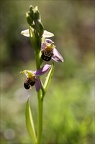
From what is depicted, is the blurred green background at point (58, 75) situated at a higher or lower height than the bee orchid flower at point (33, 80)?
lower

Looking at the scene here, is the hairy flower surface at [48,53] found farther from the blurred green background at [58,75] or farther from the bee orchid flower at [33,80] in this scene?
the blurred green background at [58,75]

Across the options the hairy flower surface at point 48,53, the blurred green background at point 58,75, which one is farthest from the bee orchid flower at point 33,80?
the blurred green background at point 58,75

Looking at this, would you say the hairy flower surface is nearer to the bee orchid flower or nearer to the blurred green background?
the bee orchid flower

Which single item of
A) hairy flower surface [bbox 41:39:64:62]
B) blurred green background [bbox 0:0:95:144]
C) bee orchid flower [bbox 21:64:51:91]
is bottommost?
blurred green background [bbox 0:0:95:144]

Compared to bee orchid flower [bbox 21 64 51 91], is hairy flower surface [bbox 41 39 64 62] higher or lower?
higher

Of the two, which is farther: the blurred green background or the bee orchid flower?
the blurred green background

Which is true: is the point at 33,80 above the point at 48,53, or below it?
below

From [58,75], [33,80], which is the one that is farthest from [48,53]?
[58,75]

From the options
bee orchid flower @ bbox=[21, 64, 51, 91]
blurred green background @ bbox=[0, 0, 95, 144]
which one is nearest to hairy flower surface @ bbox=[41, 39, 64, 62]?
bee orchid flower @ bbox=[21, 64, 51, 91]

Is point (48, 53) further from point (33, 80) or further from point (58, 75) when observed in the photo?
point (58, 75)

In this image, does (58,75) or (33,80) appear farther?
(58,75)
